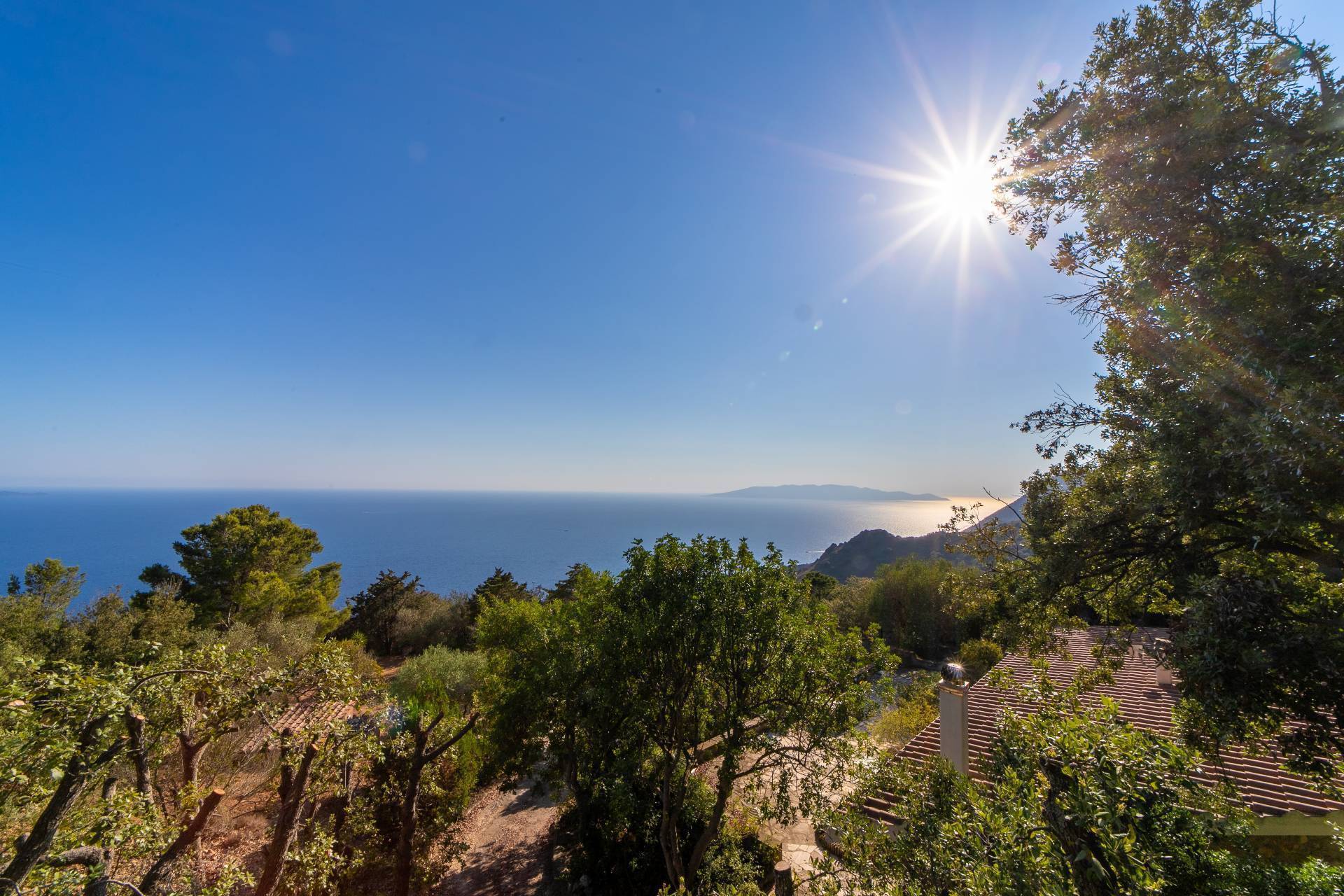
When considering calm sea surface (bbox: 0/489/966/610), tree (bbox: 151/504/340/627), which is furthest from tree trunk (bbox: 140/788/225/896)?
calm sea surface (bbox: 0/489/966/610)

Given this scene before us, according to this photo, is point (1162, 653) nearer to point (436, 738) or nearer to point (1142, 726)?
point (1142, 726)

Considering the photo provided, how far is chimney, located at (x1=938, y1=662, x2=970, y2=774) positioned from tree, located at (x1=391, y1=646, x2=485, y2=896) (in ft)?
25.5

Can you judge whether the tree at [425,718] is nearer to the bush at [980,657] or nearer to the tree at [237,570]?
the tree at [237,570]

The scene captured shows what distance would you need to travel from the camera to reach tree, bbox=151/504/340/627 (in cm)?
2011

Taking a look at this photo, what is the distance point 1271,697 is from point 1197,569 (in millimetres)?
1509

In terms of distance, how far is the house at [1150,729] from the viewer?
5.29 m

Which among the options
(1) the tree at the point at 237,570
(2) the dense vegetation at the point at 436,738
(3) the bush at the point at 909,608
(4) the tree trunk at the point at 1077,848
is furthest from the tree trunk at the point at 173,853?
(3) the bush at the point at 909,608

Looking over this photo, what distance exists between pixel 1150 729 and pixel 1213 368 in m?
3.55

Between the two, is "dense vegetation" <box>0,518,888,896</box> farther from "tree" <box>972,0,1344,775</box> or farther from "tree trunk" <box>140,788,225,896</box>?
"tree" <box>972,0,1344,775</box>

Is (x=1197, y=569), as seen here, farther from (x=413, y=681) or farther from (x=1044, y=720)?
(x=413, y=681)

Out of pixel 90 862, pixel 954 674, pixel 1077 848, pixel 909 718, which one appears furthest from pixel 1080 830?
pixel 909 718

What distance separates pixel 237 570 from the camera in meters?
20.5

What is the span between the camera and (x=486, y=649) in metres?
15.2

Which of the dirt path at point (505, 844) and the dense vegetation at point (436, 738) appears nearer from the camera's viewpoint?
the dense vegetation at point (436, 738)
